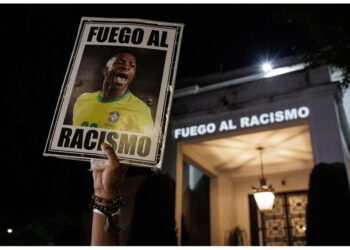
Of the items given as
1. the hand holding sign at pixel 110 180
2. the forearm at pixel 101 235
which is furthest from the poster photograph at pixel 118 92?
the forearm at pixel 101 235

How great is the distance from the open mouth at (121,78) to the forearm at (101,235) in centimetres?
116

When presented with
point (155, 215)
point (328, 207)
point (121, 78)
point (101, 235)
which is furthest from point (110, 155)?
point (155, 215)

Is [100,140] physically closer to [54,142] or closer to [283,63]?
[54,142]

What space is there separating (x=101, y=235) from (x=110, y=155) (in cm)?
55

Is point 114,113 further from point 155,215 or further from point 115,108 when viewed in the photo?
point 155,215

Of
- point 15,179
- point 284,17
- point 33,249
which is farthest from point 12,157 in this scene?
point 284,17

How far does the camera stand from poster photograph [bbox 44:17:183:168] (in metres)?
2.87

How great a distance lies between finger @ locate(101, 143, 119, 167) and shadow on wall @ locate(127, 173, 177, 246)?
7311 millimetres

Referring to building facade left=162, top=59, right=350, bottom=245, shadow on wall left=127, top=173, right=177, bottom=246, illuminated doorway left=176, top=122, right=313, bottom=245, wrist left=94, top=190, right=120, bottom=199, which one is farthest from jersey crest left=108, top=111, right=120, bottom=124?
illuminated doorway left=176, top=122, right=313, bottom=245

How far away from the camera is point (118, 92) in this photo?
3117 mm

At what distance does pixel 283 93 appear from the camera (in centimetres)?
967

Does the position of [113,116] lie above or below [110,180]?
above

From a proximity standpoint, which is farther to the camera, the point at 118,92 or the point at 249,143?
the point at 249,143

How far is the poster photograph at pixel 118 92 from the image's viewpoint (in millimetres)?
2865
